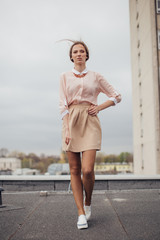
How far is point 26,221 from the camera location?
3803 mm

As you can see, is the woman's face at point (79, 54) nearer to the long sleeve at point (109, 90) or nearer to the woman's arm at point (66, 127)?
the long sleeve at point (109, 90)

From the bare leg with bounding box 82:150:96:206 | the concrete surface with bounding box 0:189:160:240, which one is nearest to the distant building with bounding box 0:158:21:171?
the concrete surface with bounding box 0:189:160:240

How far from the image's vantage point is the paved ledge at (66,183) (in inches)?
286

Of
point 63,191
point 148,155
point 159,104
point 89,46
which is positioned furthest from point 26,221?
A: point 148,155

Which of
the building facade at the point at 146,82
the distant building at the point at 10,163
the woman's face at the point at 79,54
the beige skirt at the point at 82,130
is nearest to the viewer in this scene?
the beige skirt at the point at 82,130

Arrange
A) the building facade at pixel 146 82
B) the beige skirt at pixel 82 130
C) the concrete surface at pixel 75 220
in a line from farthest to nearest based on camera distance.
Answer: the building facade at pixel 146 82 < the beige skirt at pixel 82 130 < the concrete surface at pixel 75 220

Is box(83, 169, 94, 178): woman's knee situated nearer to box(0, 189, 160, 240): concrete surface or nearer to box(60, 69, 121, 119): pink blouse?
box(0, 189, 160, 240): concrete surface

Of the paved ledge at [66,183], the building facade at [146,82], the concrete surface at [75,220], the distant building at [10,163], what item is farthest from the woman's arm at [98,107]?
the distant building at [10,163]

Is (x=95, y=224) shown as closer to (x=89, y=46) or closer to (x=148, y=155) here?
(x=89, y=46)

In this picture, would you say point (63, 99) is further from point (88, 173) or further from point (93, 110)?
point (88, 173)

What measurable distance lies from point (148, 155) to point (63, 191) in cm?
1748

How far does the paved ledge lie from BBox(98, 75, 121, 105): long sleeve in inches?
145

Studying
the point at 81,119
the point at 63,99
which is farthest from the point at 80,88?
the point at 81,119

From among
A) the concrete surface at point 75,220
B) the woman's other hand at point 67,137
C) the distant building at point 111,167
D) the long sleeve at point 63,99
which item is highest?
the long sleeve at point 63,99
